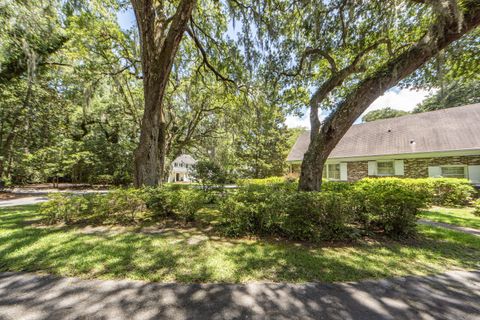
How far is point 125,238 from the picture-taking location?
407cm

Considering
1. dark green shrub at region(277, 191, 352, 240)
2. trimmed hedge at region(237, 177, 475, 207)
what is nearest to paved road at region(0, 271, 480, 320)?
dark green shrub at region(277, 191, 352, 240)

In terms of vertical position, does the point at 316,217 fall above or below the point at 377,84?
below

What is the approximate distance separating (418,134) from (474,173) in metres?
3.74

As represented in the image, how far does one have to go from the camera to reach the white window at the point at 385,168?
13.2 metres

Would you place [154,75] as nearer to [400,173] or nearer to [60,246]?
[60,246]

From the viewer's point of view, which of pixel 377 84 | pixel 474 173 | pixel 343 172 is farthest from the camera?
pixel 343 172

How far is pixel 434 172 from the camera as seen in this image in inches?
443

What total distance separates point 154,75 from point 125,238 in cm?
466

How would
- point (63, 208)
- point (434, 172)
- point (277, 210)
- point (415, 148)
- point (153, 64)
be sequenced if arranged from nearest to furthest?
1. point (277, 210)
2. point (63, 208)
3. point (153, 64)
4. point (434, 172)
5. point (415, 148)

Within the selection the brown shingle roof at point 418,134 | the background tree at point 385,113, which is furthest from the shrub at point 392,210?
the background tree at point 385,113

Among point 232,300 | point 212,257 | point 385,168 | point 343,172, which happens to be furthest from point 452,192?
point 232,300

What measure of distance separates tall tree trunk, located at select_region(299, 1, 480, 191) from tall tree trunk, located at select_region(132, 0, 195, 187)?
453cm

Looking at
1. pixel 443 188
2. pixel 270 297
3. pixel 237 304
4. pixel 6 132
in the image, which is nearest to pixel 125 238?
pixel 237 304

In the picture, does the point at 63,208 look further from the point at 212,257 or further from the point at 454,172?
the point at 454,172
